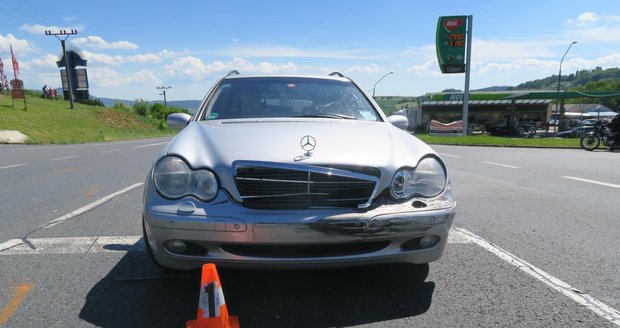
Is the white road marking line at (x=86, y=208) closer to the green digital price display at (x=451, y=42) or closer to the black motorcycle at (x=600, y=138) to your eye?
the black motorcycle at (x=600, y=138)

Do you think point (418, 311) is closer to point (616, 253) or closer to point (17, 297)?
point (616, 253)

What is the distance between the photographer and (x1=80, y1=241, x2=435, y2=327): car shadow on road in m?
2.50

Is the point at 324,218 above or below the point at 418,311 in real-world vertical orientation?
above

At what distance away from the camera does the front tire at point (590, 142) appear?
1661 cm

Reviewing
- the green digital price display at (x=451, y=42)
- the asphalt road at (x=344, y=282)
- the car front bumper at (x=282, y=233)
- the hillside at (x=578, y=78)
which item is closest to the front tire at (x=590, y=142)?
the green digital price display at (x=451, y=42)

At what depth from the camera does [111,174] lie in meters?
9.00

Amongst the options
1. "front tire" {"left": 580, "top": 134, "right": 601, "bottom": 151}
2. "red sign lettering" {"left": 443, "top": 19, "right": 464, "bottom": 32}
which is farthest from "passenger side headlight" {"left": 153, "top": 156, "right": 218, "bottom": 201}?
"red sign lettering" {"left": 443, "top": 19, "right": 464, "bottom": 32}

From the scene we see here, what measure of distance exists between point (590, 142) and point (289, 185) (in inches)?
714

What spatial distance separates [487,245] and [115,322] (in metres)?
3.07

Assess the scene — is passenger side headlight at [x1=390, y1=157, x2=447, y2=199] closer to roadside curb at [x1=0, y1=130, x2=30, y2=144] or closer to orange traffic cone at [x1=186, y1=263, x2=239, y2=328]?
orange traffic cone at [x1=186, y1=263, x2=239, y2=328]

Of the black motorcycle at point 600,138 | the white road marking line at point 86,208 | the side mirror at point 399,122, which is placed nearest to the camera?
the side mirror at point 399,122

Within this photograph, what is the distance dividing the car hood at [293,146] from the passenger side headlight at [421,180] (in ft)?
0.16

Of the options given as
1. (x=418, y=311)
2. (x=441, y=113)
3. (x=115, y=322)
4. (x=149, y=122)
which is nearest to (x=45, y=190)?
(x=115, y=322)

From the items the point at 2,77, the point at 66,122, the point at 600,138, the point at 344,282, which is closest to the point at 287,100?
the point at 344,282
